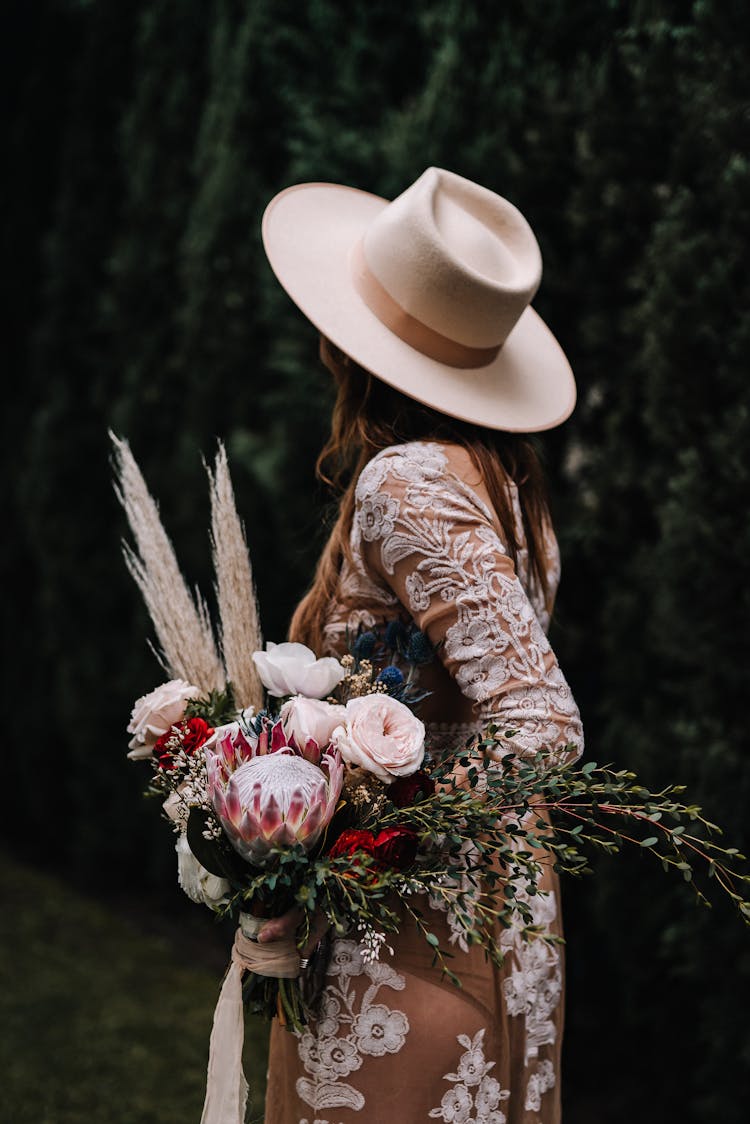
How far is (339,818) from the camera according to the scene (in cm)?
150

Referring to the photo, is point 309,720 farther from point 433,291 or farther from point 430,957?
point 433,291

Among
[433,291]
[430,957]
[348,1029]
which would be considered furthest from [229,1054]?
[433,291]

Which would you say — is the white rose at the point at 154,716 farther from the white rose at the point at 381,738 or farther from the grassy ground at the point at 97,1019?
the grassy ground at the point at 97,1019

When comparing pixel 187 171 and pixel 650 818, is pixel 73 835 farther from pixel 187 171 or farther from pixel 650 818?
pixel 650 818

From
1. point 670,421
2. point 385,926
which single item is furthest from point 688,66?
point 385,926

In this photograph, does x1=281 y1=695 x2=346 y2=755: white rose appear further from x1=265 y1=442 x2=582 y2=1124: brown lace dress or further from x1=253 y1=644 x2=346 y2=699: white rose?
x1=265 y1=442 x2=582 y2=1124: brown lace dress

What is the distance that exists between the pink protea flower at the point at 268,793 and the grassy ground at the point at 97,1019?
6.49 feet

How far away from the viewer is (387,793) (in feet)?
5.04

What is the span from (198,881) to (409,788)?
32 centimetres

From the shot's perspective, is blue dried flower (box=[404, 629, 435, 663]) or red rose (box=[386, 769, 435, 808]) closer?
red rose (box=[386, 769, 435, 808])

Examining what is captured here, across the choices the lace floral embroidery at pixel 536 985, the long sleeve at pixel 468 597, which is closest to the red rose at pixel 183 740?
the long sleeve at pixel 468 597

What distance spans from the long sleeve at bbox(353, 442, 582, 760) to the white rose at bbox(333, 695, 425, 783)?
14 cm

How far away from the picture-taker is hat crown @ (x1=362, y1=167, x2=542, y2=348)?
1.79 metres

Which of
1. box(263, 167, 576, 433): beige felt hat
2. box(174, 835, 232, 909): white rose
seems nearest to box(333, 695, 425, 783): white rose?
box(174, 835, 232, 909): white rose
